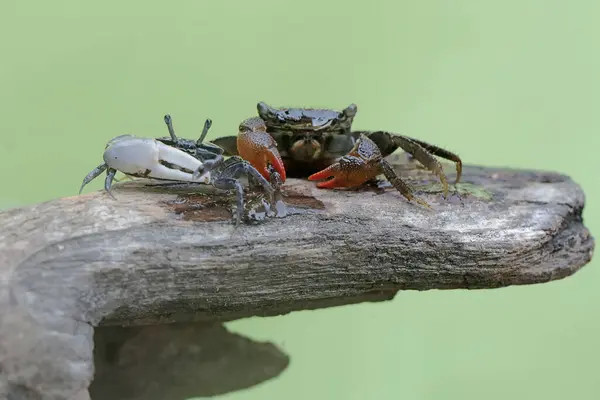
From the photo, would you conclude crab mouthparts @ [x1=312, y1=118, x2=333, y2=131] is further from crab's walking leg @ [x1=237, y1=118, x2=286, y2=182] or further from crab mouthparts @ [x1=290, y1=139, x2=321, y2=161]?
crab's walking leg @ [x1=237, y1=118, x2=286, y2=182]

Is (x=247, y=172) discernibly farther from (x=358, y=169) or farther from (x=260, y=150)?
(x=358, y=169)

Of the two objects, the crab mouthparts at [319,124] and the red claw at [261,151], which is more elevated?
the crab mouthparts at [319,124]

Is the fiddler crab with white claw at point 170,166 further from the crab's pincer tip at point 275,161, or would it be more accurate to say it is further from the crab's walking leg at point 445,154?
the crab's walking leg at point 445,154

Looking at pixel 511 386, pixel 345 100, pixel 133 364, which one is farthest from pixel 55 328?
pixel 511 386

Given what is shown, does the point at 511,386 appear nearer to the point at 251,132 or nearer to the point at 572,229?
the point at 572,229

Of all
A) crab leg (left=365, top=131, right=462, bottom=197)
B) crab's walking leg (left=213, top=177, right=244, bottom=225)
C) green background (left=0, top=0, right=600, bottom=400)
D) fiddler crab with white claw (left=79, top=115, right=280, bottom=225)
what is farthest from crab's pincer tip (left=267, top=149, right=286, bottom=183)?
green background (left=0, top=0, right=600, bottom=400)

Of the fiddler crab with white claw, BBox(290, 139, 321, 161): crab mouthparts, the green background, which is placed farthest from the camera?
the green background

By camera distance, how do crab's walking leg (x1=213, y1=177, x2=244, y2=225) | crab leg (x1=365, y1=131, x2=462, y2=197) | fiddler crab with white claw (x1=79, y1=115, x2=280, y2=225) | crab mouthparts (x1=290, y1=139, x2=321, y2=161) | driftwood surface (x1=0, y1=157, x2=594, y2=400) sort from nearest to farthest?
1. driftwood surface (x1=0, y1=157, x2=594, y2=400)
2. crab's walking leg (x1=213, y1=177, x2=244, y2=225)
3. fiddler crab with white claw (x1=79, y1=115, x2=280, y2=225)
4. crab leg (x1=365, y1=131, x2=462, y2=197)
5. crab mouthparts (x1=290, y1=139, x2=321, y2=161)

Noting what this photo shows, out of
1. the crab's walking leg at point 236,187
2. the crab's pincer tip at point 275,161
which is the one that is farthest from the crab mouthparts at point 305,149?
the crab's walking leg at point 236,187
